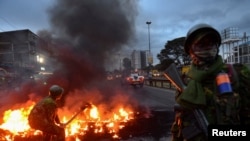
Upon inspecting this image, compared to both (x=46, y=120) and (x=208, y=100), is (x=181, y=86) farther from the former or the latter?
(x=46, y=120)

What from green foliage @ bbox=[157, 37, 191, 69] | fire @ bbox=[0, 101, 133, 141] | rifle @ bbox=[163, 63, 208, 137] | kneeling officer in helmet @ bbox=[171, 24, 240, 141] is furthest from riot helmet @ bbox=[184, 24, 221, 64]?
green foliage @ bbox=[157, 37, 191, 69]

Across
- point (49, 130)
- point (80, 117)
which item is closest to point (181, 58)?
point (80, 117)

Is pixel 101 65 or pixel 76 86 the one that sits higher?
pixel 101 65

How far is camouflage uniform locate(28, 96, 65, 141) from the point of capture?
485 centimetres

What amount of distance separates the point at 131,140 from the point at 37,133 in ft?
8.85

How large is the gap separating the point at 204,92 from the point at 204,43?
1.29 ft

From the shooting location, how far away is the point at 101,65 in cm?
1808

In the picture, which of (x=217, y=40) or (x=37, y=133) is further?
(x=37, y=133)

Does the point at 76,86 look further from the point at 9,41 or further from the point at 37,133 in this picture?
the point at 9,41

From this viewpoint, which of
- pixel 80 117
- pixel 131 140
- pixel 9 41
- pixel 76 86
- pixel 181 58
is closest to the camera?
pixel 131 140

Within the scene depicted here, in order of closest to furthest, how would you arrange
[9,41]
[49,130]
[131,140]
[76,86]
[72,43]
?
[49,130] < [131,140] < [76,86] < [72,43] < [9,41]

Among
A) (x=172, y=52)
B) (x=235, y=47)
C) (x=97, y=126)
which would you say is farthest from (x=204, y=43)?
(x=172, y=52)

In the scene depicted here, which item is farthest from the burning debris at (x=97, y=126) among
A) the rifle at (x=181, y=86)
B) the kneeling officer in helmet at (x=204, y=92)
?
the kneeling officer in helmet at (x=204, y=92)

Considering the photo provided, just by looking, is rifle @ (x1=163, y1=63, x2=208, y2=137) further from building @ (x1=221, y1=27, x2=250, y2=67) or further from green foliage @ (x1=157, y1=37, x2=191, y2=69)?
green foliage @ (x1=157, y1=37, x2=191, y2=69)
